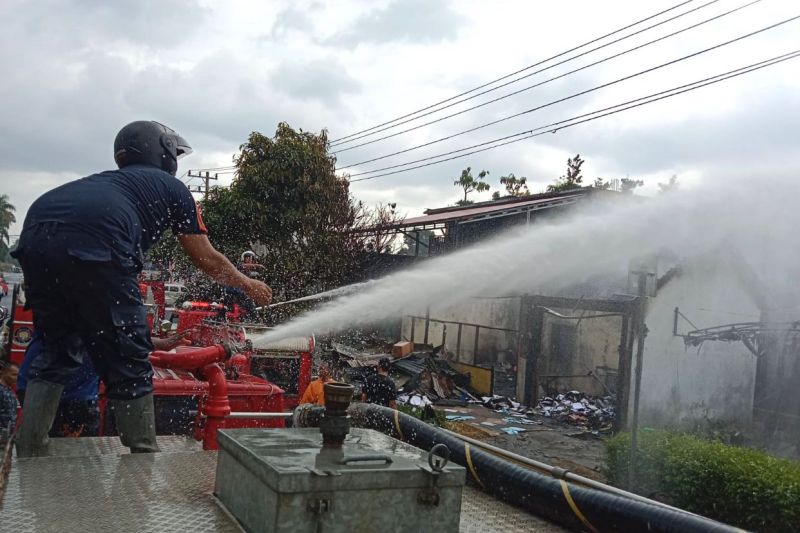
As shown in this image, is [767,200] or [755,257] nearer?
[767,200]

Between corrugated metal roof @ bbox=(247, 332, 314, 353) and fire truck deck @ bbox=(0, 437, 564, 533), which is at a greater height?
corrugated metal roof @ bbox=(247, 332, 314, 353)

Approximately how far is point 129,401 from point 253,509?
1.24 meters

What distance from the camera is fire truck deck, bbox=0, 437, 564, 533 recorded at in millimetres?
2334

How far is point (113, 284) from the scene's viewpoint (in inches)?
118

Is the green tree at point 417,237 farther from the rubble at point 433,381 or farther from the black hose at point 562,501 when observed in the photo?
the black hose at point 562,501

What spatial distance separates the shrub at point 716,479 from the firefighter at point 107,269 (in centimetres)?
654

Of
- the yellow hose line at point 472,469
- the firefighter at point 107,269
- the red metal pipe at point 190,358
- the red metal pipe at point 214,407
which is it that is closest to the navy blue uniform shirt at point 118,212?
the firefighter at point 107,269

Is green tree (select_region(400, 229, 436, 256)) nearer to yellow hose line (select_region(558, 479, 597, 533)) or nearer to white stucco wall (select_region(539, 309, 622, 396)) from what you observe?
white stucco wall (select_region(539, 309, 622, 396))

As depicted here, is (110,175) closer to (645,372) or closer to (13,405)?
(13,405)

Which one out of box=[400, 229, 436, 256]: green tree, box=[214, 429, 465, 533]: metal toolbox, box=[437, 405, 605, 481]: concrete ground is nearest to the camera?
box=[214, 429, 465, 533]: metal toolbox

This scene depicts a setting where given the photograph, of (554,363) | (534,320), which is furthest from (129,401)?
(554,363)

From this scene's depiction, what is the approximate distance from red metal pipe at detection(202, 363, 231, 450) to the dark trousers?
59cm

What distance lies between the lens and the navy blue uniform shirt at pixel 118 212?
9.66ft

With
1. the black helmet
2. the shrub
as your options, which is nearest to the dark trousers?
the black helmet
